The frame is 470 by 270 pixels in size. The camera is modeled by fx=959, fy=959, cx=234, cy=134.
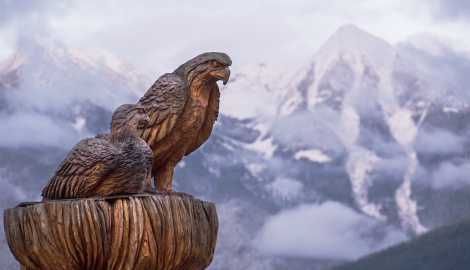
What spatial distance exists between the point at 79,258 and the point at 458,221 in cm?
3021

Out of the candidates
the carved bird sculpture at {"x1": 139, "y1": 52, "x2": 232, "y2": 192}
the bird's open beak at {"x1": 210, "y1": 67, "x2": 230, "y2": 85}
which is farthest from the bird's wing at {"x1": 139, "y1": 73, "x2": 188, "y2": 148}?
the bird's open beak at {"x1": 210, "y1": 67, "x2": 230, "y2": 85}

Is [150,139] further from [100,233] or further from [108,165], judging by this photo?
[100,233]

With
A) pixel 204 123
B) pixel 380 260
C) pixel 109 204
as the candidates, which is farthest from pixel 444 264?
pixel 109 204

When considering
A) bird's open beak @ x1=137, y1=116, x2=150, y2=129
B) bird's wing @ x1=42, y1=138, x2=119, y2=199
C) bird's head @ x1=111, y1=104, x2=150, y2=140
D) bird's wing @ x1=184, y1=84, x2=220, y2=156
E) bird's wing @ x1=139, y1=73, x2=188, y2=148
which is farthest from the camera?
bird's wing @ x1=184, y1=84, x2=220, y2=156

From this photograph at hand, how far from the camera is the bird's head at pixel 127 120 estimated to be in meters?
9.55

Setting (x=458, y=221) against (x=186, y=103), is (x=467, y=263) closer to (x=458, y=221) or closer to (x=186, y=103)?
(x=458, y=221)

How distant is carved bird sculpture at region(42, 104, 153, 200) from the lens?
9367 millimetres

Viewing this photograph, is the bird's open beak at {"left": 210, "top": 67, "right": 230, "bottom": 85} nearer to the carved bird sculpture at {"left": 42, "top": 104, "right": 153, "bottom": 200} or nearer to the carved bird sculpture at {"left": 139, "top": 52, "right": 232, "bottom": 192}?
the carved bird sculpture at {"left": 139, "top": 52, "right": 232, "bottom": 192}

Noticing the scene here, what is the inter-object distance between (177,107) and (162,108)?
0.54 ft

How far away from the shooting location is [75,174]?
9375 millimetres

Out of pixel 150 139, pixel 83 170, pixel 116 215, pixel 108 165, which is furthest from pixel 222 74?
pixel 116 215

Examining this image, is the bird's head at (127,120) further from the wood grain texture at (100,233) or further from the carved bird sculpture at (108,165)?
the wood grain texture at (100,233)

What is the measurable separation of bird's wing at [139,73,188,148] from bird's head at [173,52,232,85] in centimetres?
19

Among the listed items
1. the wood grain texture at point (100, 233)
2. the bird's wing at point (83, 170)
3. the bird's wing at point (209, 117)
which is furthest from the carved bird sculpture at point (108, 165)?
the bird's wing at point (209, 117)
